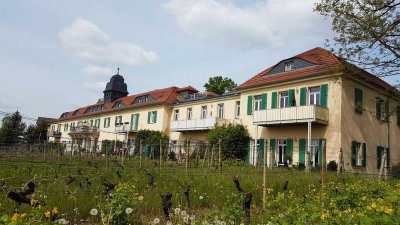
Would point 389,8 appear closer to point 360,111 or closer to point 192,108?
point 360,111

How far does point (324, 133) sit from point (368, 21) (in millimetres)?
8294

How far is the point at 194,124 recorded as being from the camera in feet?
113

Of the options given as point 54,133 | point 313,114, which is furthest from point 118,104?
point 313,114

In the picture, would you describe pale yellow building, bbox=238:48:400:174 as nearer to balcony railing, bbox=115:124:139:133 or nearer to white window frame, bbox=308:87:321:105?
white window frame, bbox=308:87:321:105

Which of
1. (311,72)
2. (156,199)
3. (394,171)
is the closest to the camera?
(156,199)

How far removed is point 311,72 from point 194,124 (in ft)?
41.1

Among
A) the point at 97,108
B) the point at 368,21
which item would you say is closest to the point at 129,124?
the point at 97,108

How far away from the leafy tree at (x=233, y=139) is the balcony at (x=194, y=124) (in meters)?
2.14

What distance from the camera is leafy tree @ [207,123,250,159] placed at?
2905 cm

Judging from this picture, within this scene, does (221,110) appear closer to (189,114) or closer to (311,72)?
(189,114)

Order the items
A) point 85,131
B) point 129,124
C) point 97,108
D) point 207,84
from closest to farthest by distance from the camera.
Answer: point 129,124, point 207,84, point 85,131, point 97,108

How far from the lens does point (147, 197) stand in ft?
25.5

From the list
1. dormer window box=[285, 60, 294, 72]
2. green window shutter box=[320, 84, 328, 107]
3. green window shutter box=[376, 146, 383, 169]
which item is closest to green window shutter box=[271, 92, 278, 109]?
dormer window box=[285, 60, 294, 72]

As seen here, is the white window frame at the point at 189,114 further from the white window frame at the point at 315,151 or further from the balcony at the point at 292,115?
the white window frame at the point at 315,151
